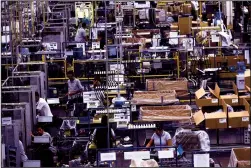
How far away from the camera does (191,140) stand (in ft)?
32.6

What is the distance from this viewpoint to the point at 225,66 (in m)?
14.5

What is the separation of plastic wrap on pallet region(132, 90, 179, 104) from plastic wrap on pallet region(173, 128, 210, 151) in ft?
5.96

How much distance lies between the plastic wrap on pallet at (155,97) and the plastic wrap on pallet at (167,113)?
451 mm

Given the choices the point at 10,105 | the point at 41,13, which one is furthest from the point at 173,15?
the point at 10,105

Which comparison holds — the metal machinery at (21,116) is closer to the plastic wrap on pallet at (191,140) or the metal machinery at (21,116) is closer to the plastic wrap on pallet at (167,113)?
the plastic wrap on pallet at (167,113)

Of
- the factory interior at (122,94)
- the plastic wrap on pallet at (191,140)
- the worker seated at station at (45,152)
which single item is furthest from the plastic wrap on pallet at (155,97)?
the worker seated at station at (45,152)

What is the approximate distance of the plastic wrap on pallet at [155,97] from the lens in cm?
1198

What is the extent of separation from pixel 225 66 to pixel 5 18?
4.40 meters

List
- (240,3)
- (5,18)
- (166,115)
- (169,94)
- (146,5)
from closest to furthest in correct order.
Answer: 1. (166,115)
2. (169,94)
3. (5,18)
4. (240,3)
5. (146,5)

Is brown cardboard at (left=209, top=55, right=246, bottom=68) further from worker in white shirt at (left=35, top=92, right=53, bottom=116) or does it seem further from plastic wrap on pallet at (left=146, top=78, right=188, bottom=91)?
worker in white shirt at (left=35, top=92, right=53, bottom=116)

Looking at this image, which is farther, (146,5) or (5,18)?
(146,5)

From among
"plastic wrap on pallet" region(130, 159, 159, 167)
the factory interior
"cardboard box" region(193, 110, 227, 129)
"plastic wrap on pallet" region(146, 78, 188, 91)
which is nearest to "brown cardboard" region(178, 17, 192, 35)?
the factory interior

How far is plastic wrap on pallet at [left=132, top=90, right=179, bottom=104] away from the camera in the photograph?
12.0 meters

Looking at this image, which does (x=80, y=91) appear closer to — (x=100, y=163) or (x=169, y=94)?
(x=169, y=94)
